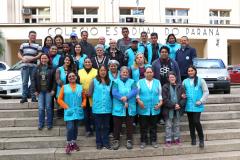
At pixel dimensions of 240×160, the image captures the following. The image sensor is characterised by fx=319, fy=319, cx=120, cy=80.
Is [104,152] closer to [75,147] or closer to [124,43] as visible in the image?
[75,147]

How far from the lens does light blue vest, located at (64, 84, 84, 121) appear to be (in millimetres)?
6273

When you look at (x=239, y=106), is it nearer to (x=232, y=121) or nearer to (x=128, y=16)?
(x=232, y=121)

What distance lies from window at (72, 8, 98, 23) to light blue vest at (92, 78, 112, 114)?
20.8 meters

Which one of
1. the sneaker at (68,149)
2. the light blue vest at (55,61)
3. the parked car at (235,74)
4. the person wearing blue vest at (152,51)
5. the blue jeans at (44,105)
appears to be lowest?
the sneaker at (68,149)

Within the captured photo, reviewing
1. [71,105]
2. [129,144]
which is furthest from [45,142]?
[129,144]

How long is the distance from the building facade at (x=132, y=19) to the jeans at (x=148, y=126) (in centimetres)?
1467

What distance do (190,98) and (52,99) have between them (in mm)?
2925

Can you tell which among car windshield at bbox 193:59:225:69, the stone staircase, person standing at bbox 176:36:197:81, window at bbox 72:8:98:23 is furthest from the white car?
window at bbox 72:8:98:23

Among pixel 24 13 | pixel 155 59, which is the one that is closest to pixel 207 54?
pixel 24 13

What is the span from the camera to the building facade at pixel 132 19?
21.2m

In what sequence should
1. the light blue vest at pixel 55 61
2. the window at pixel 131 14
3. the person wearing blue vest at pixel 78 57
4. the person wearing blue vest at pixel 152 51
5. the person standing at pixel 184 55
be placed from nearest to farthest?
the person wearing blue vest at pixel 78 57
the light blue vest at pixel 55 61
the person wearing blue vest at pixel 152 51
the person standing at pixel 184 55
the window at pixel 131 14

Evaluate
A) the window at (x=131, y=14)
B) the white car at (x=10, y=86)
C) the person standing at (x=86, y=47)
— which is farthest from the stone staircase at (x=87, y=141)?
the window at (x=131, y=14)

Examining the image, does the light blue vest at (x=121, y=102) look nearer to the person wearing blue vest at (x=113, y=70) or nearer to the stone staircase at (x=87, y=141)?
the person wearing blue vest at (x=113, y=70)

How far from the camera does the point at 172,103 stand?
253 inches
